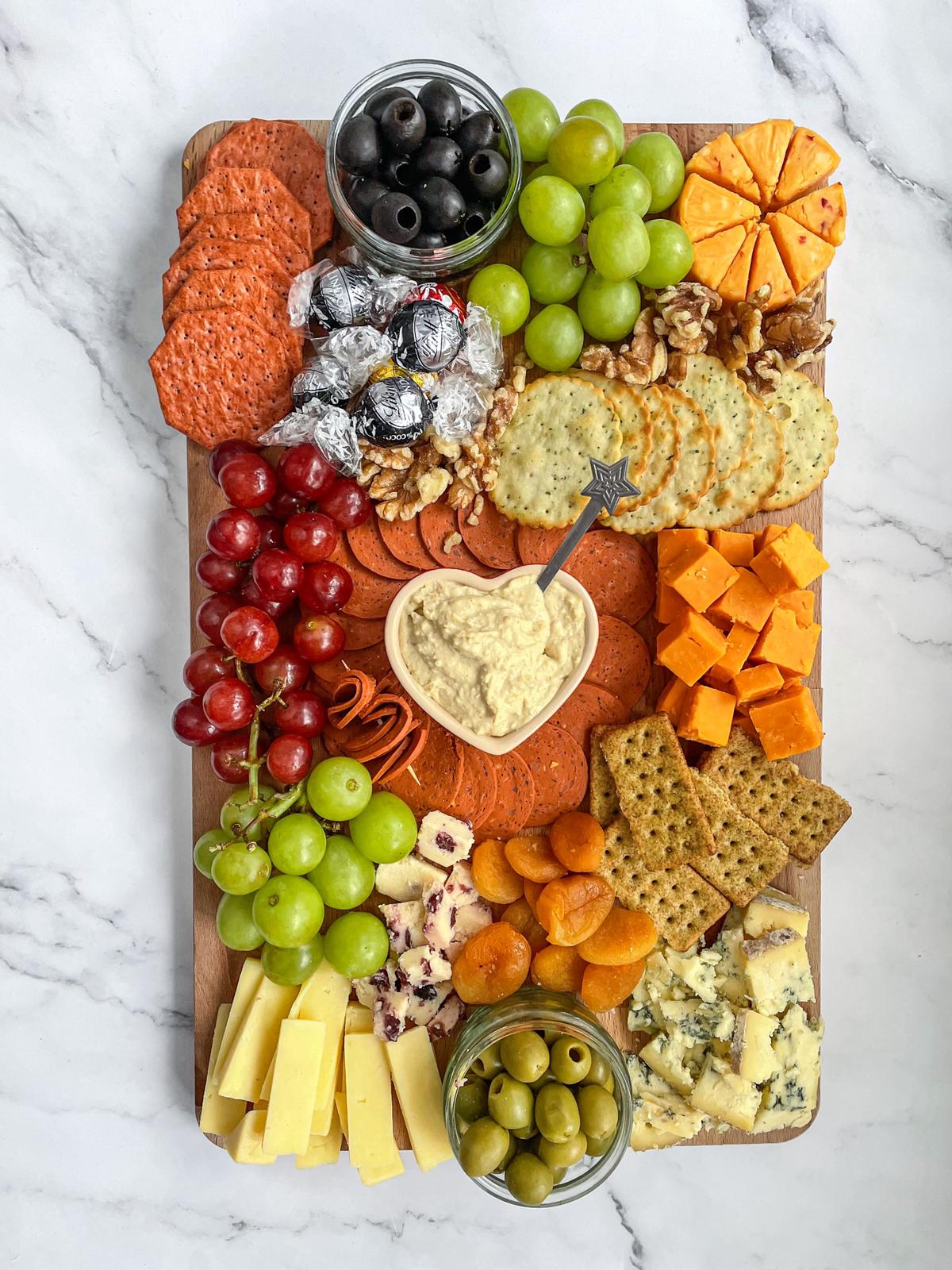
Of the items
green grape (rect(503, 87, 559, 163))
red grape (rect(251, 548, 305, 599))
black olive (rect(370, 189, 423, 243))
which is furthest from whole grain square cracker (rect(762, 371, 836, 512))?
red grape (rect(251, 548, 305, 599))

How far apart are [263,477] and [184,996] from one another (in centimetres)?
101

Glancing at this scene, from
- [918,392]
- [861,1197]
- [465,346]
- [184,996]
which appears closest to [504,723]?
[465,346]

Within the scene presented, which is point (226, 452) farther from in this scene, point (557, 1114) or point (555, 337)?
point (557, 1114)

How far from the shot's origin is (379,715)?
1.49 meters

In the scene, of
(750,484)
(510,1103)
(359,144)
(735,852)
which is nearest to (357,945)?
(510,1103)

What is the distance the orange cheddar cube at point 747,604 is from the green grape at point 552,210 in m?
0.63

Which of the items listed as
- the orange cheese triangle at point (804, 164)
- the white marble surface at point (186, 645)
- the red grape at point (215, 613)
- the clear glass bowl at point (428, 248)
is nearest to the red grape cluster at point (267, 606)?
the red grape at point (215, 613)

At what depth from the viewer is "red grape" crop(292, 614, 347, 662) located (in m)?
1.50

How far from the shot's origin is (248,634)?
1455 millimetres

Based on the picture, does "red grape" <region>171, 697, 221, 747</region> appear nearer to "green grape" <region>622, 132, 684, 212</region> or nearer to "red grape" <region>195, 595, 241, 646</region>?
"red grape" <region>195, 595, 241, 646</region>

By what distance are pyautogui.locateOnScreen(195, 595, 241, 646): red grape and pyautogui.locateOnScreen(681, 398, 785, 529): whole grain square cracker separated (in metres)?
0.79

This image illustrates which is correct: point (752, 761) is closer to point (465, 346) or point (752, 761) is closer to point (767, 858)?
point (767, 858)

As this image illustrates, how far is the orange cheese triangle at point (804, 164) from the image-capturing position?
1.59 metres

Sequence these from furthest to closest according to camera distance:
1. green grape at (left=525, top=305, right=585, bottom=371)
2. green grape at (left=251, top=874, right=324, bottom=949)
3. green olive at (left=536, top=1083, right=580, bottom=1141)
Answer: green grape at (left=525, top=305, right=585, bottom=371) < green grape at (left=251, top=874, right=324, bottom=949) < green olive at (left=536, top=1083, right=580, bottom=1141)
